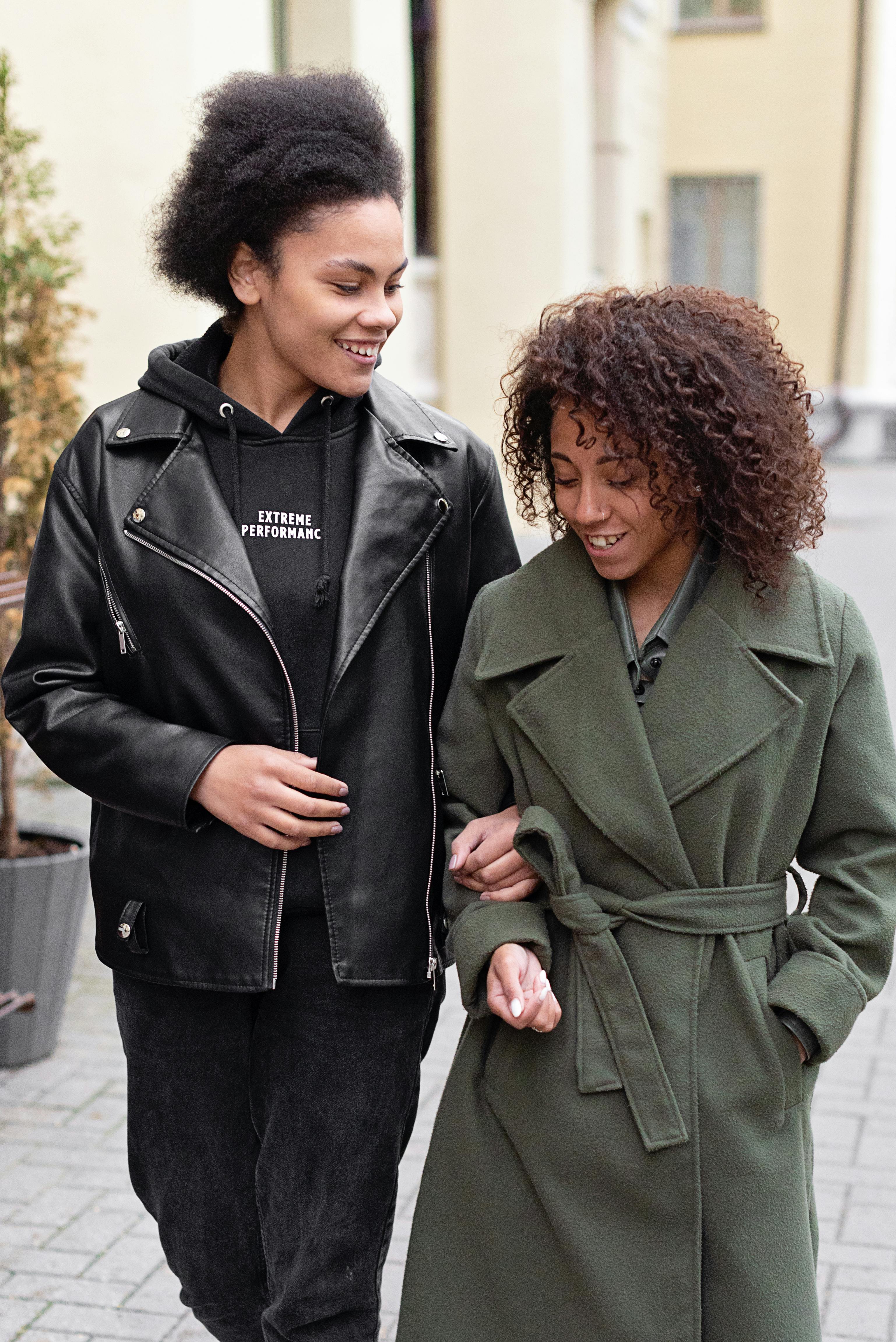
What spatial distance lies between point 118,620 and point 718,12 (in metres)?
24.1

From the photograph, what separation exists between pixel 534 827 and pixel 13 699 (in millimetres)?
829

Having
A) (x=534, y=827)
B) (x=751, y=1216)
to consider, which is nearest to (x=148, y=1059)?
(x=534, y=827)

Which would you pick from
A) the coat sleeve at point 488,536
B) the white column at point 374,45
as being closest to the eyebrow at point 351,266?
the coat sleeve at point 488,536

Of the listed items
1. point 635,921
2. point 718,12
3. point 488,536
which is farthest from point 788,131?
point 635,921

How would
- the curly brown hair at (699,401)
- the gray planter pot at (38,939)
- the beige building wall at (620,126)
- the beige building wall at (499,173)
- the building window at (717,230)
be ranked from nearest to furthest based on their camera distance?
the curly brown hair at (699,401)
the gray planter pot at (38,939)
the beige building wall at (499,173)
the beige building wall at (620,126)
the building window at (717,230)

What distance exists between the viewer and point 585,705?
2201mm

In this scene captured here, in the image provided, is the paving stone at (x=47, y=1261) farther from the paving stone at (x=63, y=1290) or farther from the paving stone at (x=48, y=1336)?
the paving stone at (x=48, y=1336)

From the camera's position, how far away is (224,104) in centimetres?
241

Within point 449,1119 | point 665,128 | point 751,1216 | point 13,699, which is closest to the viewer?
point 751,1216

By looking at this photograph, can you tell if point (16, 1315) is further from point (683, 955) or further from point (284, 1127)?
point (683, 955)

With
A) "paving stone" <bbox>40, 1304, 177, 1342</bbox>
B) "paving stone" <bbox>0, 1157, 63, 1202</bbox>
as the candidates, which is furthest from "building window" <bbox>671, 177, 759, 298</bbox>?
"paving stone" <bbox>40, 1304, 177, 1342</bbox>

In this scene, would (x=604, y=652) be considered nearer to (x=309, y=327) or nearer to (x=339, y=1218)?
(x=309, y=327)

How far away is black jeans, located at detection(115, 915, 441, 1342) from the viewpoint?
2488 millimetres

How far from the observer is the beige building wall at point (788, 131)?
23.7 meters
